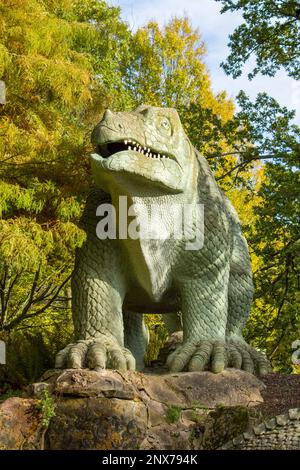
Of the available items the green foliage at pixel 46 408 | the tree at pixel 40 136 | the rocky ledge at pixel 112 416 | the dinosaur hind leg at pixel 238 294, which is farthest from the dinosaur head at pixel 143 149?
the green foliage at pixel 46 408

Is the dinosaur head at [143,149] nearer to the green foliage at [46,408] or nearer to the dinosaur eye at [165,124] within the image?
the dinosaur eye at [165,124]

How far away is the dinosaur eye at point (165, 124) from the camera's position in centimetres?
575

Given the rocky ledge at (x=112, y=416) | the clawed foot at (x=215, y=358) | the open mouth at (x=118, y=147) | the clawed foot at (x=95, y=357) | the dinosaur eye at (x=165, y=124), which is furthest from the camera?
the dinosaur eye at (x=165, y=124)

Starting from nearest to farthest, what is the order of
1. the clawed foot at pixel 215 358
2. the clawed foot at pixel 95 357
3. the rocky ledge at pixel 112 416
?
the rocky ledge at pixel 112 416, the clawed foot at pixel 95 357, the clawed foot at pixel 215 358

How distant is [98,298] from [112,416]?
155 cm

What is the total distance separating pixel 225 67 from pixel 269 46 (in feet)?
2.33

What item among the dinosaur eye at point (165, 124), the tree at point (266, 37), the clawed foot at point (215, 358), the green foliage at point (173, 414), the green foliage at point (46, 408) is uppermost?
the tree at point (266, 37)

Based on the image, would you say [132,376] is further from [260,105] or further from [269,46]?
[269,46]

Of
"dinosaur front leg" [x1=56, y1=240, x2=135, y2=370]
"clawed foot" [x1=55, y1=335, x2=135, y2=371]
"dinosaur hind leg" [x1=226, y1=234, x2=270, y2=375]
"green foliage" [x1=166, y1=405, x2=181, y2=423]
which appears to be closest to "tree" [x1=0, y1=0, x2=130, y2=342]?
"dinosaur front leg" [x1=56, y1=240, x2=135, y2=370]

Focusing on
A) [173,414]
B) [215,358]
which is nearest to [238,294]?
[215,358]

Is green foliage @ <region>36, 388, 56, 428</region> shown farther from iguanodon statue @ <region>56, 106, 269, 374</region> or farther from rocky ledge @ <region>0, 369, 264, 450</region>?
iguanodon statue @ <region>56, 106, 269, 374</region>

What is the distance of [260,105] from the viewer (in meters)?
9.94
